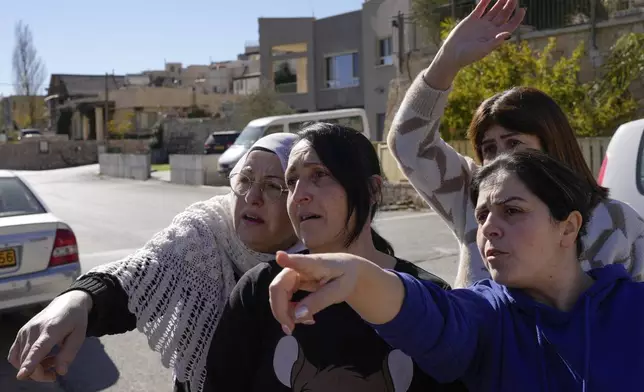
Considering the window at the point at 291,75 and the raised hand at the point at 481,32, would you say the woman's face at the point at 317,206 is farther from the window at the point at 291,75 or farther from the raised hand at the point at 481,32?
the window at the point at 291,75

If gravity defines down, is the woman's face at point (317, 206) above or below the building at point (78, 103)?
below

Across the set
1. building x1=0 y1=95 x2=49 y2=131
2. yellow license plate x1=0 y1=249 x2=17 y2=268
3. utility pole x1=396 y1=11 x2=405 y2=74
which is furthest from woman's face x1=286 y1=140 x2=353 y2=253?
building x1=0 y1=95 x2=49 y2=131

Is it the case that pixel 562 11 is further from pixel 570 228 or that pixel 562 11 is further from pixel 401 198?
pixel 570 228

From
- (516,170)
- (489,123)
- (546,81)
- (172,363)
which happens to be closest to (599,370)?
(516,170)

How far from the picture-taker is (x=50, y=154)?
4291 centimetres

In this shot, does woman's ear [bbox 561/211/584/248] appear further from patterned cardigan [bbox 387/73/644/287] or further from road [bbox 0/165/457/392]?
road [bbox 0/165/457/392]

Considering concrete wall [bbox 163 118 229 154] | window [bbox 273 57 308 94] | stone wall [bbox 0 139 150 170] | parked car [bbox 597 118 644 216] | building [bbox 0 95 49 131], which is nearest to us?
parked car [bbox 597 118 644 216]

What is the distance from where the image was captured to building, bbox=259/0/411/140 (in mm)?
31859

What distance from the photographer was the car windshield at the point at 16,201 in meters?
6.06

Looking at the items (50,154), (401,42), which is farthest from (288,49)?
(401,42)

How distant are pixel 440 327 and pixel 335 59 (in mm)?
34637

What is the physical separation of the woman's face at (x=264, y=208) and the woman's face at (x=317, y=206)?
0.30m

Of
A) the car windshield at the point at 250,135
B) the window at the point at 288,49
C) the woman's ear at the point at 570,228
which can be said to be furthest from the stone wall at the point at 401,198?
the window at the point at 288,49

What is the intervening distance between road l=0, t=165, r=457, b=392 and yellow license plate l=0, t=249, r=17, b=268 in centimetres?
75
